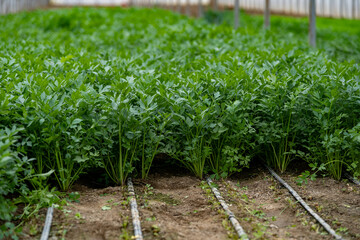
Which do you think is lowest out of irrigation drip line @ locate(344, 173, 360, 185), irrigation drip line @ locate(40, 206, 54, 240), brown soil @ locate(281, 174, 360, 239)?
brown soil @ locate(281, 174, 360, 239)

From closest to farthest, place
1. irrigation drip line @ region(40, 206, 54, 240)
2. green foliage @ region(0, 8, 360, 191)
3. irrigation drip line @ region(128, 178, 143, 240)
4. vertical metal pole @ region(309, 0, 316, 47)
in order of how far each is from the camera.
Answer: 1. irrigation drip line @ region(40, 206, 54, 240)
2. irrigation drip line @ region(128, 178, 143, 240)
3. green foliage @ region(0, 8, 360, 191)
4. vertical metal pole @ region(309, 0, 316, 47)

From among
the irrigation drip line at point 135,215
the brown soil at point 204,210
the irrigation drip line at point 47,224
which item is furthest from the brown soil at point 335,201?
the irrigation drip line at point 47,224

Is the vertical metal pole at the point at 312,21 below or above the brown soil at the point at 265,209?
above

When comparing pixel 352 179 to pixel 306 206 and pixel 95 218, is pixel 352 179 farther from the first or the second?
pixel 95 218

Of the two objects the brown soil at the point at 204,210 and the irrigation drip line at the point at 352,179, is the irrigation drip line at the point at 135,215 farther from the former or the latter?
the irrigation drip line at the point at 352,179

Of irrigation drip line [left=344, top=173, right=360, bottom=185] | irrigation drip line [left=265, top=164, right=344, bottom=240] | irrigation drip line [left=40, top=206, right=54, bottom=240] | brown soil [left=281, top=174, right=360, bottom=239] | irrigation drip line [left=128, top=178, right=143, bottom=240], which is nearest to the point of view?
irrigation drip line [left=40, top=206, right=54, bottom=240]

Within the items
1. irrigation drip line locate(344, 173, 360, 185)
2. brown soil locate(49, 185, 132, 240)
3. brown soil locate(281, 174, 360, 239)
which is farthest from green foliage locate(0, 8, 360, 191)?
brown soil locate(49, 185, 132, 240)

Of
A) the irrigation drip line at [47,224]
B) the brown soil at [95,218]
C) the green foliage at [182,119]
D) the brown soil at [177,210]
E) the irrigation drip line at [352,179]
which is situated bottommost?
the irrigation drip line at [352,179]

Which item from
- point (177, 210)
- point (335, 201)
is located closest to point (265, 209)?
point (335, 201)

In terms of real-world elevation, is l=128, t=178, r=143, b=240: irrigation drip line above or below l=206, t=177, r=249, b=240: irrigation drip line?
above

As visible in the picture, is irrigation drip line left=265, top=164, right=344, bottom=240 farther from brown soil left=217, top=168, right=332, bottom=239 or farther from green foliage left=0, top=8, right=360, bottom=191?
green foliage left=0, top=8, right=360, bottom=191

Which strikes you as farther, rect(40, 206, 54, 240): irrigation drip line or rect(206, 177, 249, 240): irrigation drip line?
rect(206, 177, 249, 240): irrigation drip line

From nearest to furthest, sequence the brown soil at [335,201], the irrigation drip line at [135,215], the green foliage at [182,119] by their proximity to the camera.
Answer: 1. the irrigation drip line at [135,215]
2. the brown soil at [335,201]
3. the green foliage at [182,119]

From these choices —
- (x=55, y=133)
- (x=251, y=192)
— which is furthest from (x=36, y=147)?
(x=251, y=192)
